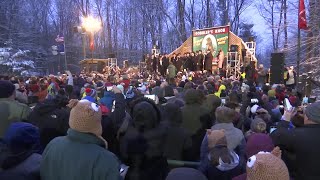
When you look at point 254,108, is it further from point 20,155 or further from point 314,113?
point 20,155

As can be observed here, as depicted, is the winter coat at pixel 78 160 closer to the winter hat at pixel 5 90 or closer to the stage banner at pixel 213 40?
the winter hat at pixel 5 90

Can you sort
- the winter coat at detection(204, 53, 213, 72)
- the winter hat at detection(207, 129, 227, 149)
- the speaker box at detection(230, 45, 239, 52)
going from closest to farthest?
the winter hat at detection(207, 129, 227, 149) < the speaker box at detection(230, 45, 239, 52) < the winter coat at detection(204, 53, 213, 72)

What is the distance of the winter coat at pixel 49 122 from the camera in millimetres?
4602

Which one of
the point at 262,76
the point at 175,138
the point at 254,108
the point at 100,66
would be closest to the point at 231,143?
the point at 175,138

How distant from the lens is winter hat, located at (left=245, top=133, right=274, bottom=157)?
3.59m

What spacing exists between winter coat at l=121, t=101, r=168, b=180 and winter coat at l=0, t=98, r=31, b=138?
1565 millimetres

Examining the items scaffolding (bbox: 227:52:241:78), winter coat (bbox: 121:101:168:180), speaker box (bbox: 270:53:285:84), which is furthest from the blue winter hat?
scaffolding (bbox: 227:52:241:78)

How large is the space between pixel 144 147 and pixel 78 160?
1.08 metres

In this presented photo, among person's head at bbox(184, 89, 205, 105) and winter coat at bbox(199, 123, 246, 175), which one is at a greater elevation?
person's head at bbox(184, 89, 205, 105)

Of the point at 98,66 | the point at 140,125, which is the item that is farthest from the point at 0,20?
the point at 140,125

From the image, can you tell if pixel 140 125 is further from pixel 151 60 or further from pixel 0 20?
pixel 0 20

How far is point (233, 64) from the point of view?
23.4 m

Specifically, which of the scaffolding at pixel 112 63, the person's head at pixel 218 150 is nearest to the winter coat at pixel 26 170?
the person's head at pixel 218 150

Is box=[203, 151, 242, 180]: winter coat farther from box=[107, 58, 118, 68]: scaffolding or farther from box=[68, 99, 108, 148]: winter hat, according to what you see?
box=[107, 58, 118, 68]: scaffolding
